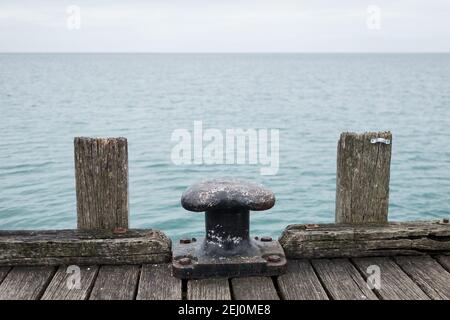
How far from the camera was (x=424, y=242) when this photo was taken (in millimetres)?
4789

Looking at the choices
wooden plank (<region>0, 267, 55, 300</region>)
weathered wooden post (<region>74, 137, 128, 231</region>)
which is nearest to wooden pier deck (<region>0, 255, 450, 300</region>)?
wooden plank (<region>0, 267, 55, 300</region>)

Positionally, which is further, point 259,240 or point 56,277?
point 259,240

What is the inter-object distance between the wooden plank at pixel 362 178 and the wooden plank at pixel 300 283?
587 millimetres

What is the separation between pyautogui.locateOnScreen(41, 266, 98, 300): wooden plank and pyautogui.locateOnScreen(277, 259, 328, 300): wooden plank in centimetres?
→ 129

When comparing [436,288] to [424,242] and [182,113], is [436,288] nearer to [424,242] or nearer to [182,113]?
[424,242]

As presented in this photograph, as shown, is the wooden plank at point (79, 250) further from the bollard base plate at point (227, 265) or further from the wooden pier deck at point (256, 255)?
the bollard base plate at point (227, 265)

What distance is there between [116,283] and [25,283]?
24.1 inches

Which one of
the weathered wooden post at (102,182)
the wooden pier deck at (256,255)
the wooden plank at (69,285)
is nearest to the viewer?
the wooden plank at (69,285)

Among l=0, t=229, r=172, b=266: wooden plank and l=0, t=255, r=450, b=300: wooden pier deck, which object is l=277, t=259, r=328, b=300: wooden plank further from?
l=0, t=229, r=172, b=266: wooden plank

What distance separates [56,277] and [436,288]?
8.44 ft

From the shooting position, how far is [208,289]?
4262 mm

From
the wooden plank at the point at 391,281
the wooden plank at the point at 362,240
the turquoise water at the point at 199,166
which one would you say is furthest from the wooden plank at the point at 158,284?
the turquoise water at the point at 199,166

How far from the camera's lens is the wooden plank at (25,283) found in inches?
163
